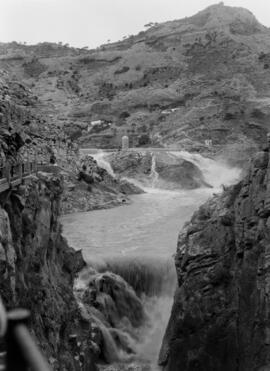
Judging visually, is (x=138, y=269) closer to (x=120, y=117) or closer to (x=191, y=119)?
(x=191, y=119)

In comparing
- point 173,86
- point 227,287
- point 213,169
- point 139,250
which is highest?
point 173,86

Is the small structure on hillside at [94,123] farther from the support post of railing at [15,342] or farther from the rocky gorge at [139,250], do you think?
the support post of railing at [15,342]

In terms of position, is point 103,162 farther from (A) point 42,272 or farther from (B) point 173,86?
(B) point 173,86

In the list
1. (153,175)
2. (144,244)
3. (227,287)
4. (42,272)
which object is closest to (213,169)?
(153,175)

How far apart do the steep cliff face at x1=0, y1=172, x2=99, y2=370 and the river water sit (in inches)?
97.0

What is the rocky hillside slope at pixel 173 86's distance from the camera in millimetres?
68562

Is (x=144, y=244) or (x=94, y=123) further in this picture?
(x=94, y=123)

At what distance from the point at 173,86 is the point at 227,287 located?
7927 cm

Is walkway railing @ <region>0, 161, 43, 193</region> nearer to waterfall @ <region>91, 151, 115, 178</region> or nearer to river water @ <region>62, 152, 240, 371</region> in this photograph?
river water @ <region>62, 152, 240, 371</region>

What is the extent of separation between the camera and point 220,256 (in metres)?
14.8

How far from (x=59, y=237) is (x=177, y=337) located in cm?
418

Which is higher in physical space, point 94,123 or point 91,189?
point 94,123

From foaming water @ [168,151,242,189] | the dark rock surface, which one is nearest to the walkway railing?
the dark rock surface

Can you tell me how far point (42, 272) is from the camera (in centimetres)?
1322
